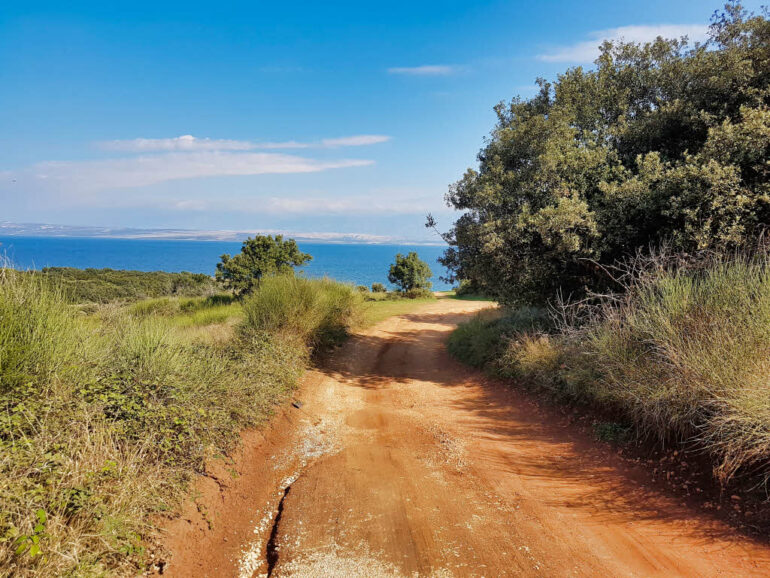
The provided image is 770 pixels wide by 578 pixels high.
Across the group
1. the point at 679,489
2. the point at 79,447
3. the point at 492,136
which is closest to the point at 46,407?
the point at 79,447

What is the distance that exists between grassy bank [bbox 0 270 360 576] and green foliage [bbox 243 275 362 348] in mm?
3085

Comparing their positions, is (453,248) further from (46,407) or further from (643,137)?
(46,407)

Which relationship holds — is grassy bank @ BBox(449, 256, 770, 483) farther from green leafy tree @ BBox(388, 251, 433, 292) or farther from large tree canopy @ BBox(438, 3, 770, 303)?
green leafy tree @ BBox(388, 251, 433, 292)

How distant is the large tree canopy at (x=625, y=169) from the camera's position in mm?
7188

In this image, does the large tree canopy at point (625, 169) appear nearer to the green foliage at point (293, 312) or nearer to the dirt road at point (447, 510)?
the dirt road at point (447, 510)

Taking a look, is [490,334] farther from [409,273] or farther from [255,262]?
[409,273]

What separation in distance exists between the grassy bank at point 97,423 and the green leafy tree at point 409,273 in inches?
999

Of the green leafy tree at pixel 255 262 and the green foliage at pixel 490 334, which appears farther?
the green leafy tree at pixel 255 262

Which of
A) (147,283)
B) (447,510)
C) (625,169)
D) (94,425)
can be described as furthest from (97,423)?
(147,283)

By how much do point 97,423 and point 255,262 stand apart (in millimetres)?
19259

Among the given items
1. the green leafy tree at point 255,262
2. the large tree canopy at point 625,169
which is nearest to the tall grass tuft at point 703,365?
the large tree canopy at point 625,169

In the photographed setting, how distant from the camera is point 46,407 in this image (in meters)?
3.58

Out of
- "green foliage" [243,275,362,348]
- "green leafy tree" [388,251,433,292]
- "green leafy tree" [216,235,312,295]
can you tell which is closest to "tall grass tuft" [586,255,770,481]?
"green foliage" [243,275,362,348]

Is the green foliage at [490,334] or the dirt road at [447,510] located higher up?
the green foliage at [490,334]
